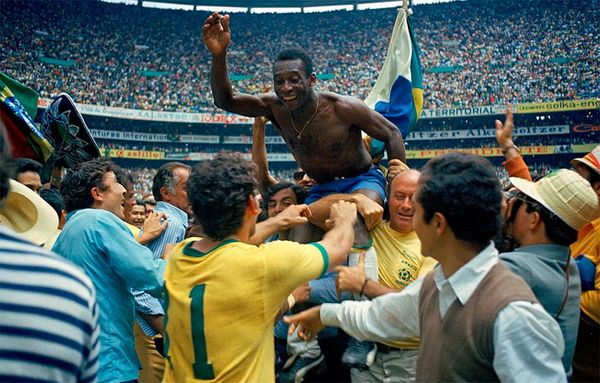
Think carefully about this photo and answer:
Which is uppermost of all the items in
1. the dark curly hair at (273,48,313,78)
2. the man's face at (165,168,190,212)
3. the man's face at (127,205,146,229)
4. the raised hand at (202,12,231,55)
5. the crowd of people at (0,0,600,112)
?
the crowd of people at (0,0,600,112)

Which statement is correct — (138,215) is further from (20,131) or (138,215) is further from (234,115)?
(234,115)

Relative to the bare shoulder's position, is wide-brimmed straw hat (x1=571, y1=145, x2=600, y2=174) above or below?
below

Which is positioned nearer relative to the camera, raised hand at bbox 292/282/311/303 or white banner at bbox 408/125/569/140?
raised hand at bbox 292/282/311/303

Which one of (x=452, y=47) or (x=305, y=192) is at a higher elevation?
(x=452, y=47)

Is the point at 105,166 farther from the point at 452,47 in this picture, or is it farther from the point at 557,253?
the point at 452,47

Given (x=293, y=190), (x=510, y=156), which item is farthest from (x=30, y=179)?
(x=510, y=156)

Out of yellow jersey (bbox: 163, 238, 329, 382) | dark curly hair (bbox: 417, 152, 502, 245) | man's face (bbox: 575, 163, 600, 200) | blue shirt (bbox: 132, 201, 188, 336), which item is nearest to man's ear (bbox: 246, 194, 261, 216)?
yellow jersey (bbox: 163, 238, 329, 382)

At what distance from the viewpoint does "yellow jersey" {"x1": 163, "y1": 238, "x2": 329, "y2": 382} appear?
206 centimetres

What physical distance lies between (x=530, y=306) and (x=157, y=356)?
3443 millimetres

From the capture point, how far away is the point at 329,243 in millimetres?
2369

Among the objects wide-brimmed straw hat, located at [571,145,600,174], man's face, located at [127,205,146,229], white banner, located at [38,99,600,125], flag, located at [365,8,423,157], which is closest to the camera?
wide-brimmed straw hat, located at [571,145,600,174]

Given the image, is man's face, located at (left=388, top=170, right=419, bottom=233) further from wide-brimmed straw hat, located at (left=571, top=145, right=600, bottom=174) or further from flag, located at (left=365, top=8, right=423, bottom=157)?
flag, located at (left=365, top=8, right=423, bottom=157)

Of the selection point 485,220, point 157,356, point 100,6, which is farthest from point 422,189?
point 100,6

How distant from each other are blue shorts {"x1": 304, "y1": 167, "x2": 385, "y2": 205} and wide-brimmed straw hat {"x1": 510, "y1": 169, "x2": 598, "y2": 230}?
3.89ft
